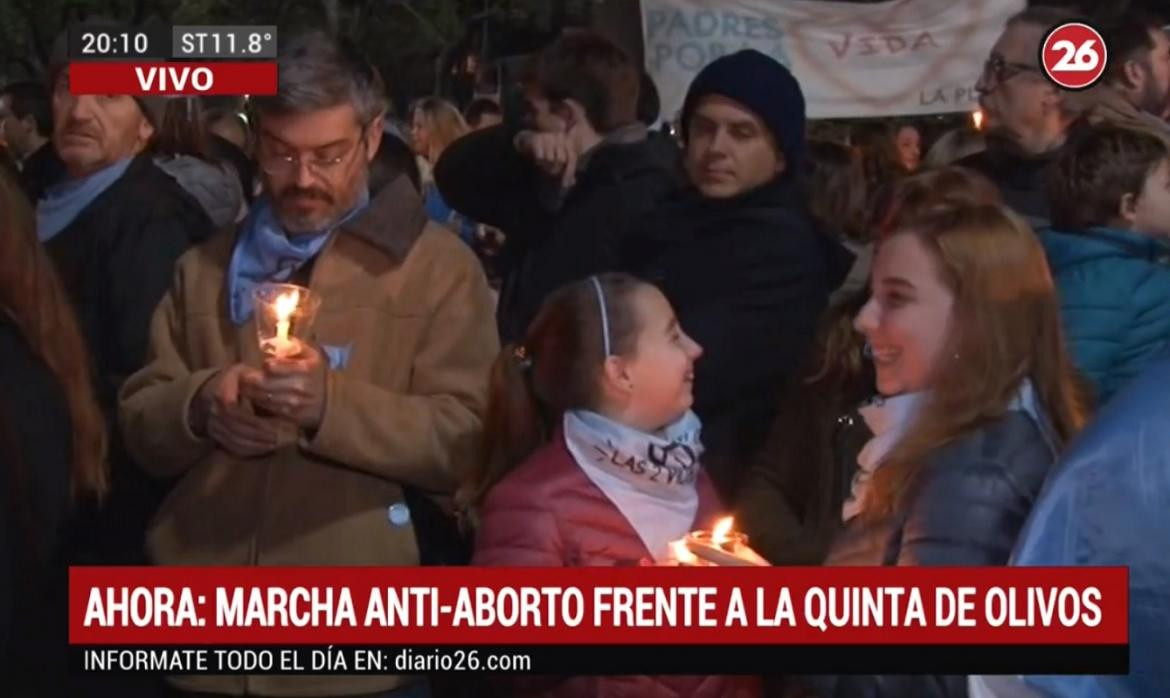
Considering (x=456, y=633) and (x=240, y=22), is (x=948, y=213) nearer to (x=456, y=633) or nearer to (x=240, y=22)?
(x=456, y=633)

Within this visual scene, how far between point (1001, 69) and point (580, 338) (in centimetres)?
70

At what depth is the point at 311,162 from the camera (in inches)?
89.4

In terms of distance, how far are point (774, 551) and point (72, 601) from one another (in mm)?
772

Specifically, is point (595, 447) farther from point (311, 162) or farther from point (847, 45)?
point (847, 45)

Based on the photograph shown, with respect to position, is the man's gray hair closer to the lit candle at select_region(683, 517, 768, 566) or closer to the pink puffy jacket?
the pink puffy jacket

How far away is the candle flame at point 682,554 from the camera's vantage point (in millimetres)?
2215

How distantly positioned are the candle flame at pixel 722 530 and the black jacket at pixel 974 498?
225 mm

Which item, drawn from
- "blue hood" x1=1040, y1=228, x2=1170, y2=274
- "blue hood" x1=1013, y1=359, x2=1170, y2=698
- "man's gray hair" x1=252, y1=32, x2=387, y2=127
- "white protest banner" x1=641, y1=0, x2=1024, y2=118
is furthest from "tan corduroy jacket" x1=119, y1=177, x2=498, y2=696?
"blue hood" x1=1013, y1=359, x2=1170, y2=698

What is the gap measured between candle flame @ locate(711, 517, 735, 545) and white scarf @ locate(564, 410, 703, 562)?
43mm

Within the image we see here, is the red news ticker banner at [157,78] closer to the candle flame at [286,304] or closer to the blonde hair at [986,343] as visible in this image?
the candle flame at [286,304]

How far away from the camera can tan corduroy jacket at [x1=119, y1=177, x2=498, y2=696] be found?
225 centimetres

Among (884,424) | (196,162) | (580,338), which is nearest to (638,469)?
(580,338)

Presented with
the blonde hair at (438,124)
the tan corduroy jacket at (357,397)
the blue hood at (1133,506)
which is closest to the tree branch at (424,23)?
the blonde hair at (438,124)

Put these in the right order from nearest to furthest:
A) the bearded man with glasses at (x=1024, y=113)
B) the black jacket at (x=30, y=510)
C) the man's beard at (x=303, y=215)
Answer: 1. the black jacket at (x=30, y=510)
2. the man's beard at (x=303, y=215)
3. the bearded man with glasses at (x=1024, y=113)
